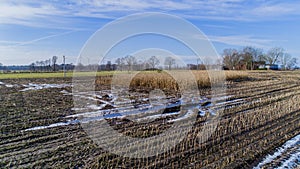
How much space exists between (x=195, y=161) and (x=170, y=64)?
39.4 ft

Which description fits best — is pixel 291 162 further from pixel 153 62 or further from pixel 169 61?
pixel 153 62

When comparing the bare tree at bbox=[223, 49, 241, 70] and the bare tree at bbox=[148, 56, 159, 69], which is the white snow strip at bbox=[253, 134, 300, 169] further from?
the bare tree at bbox=[223, 49, 241, 70]

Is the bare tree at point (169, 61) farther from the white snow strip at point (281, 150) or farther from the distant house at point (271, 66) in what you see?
the distant house at point (271, 66)

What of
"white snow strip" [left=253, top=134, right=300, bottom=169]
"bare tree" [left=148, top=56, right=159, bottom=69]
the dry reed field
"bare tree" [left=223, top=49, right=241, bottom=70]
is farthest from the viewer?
"bare tree" [left=223, top=49, right=241, bottom=70]

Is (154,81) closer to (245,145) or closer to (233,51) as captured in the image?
(245,145)

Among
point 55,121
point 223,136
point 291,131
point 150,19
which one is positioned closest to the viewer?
point 223,136

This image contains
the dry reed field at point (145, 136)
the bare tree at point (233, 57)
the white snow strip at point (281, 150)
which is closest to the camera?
the dry reed field at point (145, 136)

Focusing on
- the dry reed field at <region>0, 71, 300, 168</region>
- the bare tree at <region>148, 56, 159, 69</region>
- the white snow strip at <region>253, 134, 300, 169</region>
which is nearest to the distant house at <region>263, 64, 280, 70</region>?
the bare tree at <region>148, 56, 159, 69</region>

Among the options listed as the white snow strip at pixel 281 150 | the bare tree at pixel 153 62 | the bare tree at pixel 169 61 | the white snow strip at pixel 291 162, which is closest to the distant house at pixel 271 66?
the bare tree at pixel 169 61

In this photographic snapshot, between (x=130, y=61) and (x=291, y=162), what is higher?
(x=130, y=61)

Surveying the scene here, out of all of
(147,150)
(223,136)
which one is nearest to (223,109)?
(223,136)

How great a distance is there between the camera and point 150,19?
306 inches

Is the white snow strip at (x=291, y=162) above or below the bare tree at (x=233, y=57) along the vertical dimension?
below

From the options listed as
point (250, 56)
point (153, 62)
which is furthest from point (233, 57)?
point (153, 62)
